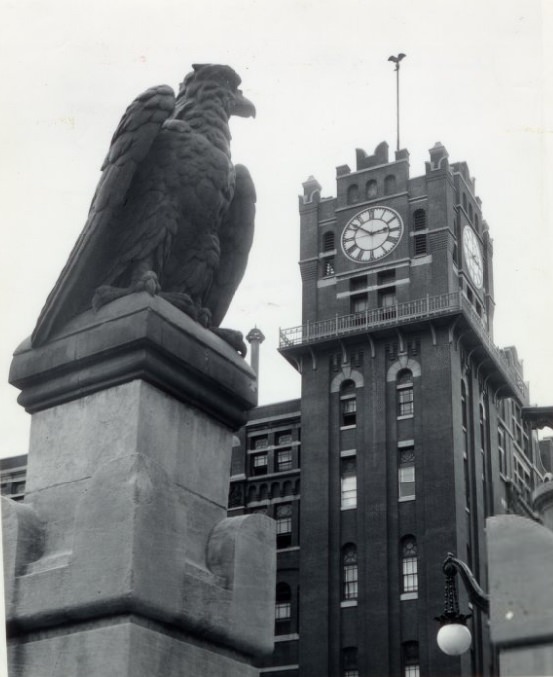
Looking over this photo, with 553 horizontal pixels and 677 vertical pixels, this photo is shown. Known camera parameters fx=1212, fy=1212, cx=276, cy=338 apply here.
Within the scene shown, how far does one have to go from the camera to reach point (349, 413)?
65188 millimetres

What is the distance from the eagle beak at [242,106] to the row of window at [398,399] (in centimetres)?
5610

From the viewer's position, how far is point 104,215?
6.72 m

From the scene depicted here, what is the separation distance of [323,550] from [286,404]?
11.3 metres

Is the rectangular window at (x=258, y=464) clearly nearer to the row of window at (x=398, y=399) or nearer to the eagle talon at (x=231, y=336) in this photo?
the row of window at (x=398, y=399)

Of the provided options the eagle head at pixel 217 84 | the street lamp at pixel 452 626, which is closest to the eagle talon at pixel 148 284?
the eagle head at pixel 217 84

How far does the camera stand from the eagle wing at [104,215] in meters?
6.71

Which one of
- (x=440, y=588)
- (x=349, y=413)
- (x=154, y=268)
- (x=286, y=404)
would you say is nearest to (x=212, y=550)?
(x=154, y=268)

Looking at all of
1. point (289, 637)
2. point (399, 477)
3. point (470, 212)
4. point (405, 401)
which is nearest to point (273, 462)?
point (405, 401)

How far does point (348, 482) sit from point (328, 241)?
51.0 feet

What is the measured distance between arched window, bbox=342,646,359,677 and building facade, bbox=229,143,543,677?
0.27 feet

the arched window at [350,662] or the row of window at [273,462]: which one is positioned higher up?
the row of window at [273,462]

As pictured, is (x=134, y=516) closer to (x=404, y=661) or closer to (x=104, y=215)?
(x=104, y=215)

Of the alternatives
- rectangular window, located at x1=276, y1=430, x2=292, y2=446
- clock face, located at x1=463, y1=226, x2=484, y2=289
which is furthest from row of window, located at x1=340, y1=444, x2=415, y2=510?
clock face, located at x1=463, y1=226, x2=484, y2=289

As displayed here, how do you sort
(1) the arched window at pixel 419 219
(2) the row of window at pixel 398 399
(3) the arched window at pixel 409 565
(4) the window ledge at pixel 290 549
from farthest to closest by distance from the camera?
(1) the arched window at pixel 419 219, (4) the window ledge at pixel 290 549, (2) the row of window at pixel 398 399, (3) the arched window at pixel 409 565
